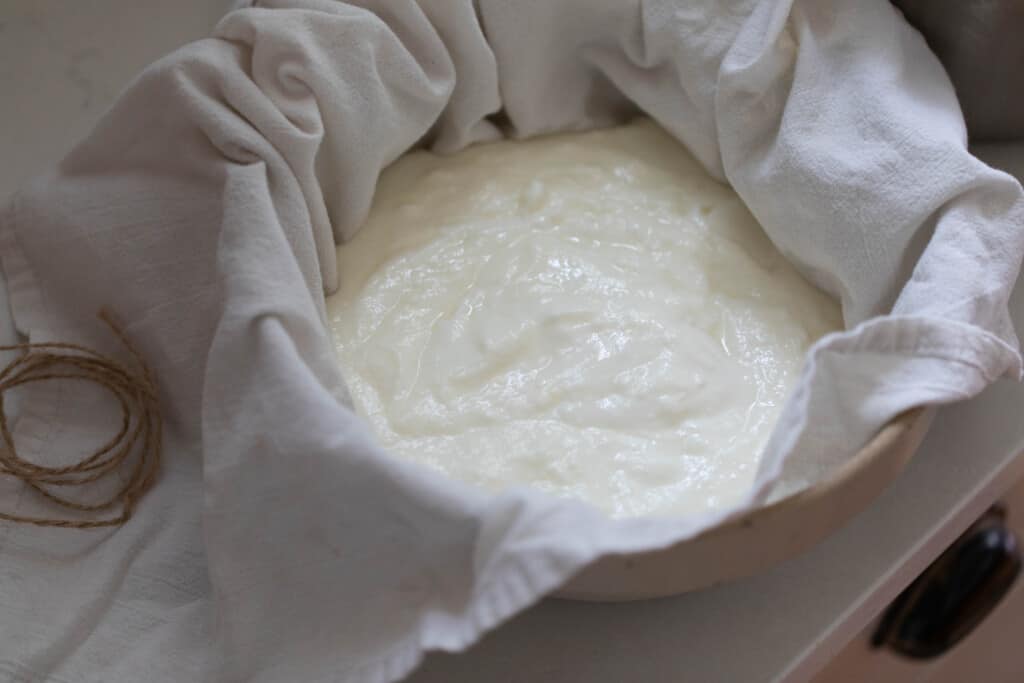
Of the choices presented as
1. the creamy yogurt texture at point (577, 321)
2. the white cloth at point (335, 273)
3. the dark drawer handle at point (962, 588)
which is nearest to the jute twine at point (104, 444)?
the white cloth at point (335, 273)

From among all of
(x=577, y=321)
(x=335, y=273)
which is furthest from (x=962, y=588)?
(x=335, y=273)

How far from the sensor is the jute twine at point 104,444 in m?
0.56

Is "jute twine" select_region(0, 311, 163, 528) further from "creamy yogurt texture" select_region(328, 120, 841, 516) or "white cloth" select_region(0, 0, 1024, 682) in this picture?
"creamy yogurt texture" select_region(328, 120, 841, 516)

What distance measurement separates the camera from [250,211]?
0.53m

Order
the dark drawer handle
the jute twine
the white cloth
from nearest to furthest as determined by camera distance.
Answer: the white cloth → the jute twine → the dark drawer handle

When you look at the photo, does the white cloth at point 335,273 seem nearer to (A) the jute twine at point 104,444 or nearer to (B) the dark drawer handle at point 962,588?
(A) the jute twine at point 104,444

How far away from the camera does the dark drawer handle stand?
690 mm

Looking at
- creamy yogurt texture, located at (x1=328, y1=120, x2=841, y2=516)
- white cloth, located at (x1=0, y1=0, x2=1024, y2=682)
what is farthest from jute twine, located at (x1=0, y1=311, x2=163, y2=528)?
creamy yogurt texture, located at (x1=328, y1=120, x2=841, y2=516)

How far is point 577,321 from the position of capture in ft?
2.10

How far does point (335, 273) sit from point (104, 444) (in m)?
0.16

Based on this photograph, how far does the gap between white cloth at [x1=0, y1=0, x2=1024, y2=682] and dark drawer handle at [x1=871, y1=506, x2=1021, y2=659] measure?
0.20 metres

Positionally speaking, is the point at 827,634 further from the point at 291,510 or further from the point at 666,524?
the point at 291,510

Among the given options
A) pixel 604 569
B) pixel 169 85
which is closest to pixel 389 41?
pixel 169 85

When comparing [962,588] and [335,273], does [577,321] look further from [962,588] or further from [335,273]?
[962,588]
